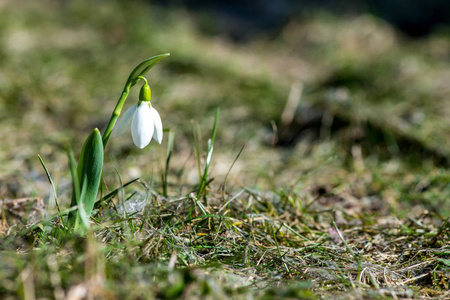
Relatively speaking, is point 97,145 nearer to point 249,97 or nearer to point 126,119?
point 126,119

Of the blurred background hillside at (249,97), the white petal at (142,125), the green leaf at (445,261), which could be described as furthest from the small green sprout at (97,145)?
the green leaf at (445,261)

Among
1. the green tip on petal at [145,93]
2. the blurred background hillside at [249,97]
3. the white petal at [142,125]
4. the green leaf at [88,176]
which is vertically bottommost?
the blurred background hillside at [249,97]

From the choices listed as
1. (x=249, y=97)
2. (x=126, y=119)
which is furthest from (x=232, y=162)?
(x=126, y=119)

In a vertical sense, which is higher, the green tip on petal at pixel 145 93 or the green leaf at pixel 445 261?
the green tip on petal at pixel 145 93

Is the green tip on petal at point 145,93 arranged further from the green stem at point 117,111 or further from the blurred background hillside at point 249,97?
the blurred background hillside at point 249,97

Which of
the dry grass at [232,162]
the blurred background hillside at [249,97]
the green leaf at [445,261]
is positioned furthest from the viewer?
the blurred background hillside at [249,97]

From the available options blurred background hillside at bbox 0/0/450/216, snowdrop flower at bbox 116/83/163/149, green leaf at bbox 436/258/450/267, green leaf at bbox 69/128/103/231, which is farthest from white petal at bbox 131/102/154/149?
green leaf at bbox 436/258/450/267

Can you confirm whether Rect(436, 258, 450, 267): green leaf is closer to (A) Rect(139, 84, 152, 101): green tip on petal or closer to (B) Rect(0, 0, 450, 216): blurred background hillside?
(B) Rect(0, 0, 450, 216): blurred background hillside
